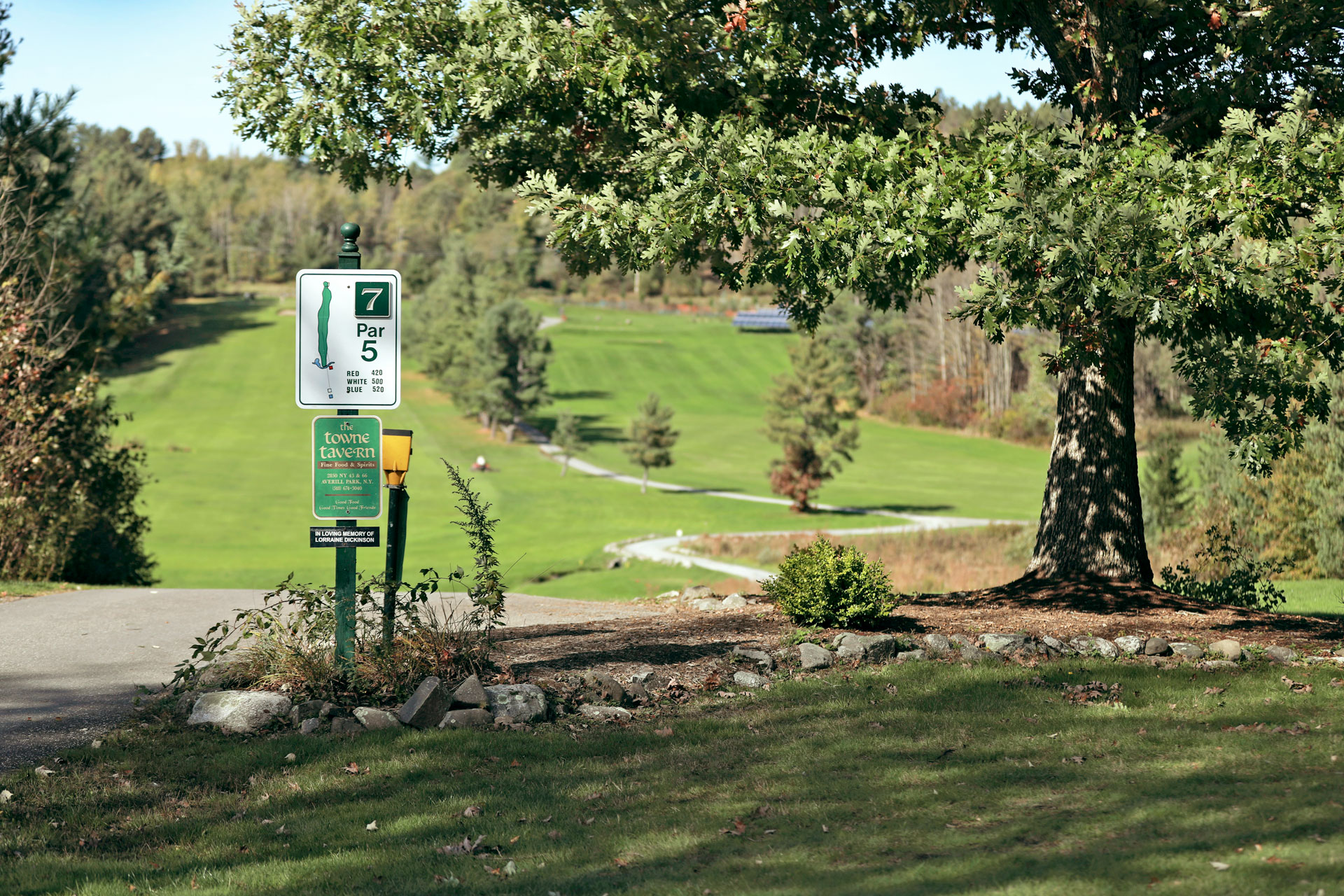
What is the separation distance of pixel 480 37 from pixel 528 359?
5220 cm

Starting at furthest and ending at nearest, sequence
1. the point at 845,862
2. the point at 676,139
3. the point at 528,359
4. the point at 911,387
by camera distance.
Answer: the point at 911,387
the point at 528,359
the point at 676,139
the point at 845,862

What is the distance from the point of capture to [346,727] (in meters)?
7.71

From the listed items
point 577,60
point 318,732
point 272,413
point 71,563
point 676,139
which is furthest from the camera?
point 272,413

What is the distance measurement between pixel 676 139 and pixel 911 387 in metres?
74.9

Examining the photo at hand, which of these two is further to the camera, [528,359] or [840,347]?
[840,347]

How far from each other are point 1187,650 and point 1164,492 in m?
18.5

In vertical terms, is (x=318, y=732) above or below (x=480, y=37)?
Result: below

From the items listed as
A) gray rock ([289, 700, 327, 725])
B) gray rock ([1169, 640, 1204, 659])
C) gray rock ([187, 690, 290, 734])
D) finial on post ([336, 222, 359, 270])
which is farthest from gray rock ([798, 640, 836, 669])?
finial on post ([336, 222, 359, 270])

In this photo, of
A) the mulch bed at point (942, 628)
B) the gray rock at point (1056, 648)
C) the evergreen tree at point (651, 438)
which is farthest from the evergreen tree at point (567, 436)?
the gray rock at point (1056, 648)

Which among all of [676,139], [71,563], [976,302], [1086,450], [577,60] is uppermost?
[577,60]

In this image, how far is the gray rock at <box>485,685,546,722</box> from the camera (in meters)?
7.91

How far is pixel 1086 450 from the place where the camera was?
40.5 ft

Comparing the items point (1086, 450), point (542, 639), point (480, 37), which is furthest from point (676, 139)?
point (1086, 450)

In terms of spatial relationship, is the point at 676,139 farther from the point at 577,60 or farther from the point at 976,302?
the point at 976,302
